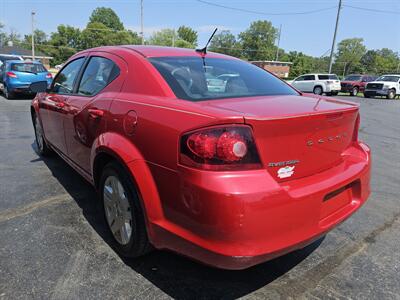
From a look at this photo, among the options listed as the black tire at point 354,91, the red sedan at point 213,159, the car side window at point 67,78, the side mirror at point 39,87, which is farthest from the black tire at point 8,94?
→ the black tire at point 354,91

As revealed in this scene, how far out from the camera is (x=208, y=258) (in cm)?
193

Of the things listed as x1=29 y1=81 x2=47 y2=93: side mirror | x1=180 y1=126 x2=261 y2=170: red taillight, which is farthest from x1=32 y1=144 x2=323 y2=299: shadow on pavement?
x1=29 y1=81 x2=47 y2=93: side mirror

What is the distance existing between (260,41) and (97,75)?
11293 cm

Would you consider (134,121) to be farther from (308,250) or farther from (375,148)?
(375,148)

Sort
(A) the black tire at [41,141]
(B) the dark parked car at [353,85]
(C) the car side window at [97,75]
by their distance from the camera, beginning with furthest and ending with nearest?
(B) the dark parked car at [353,85]
(A) the black tire at [41,141]
(C) the car side window at [97,75]

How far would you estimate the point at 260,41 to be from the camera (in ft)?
359

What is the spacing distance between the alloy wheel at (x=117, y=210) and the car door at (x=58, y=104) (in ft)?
4.15

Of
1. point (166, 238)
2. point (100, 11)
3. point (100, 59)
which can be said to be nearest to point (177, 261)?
point (166, 238)

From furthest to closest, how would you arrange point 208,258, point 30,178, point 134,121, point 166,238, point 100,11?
point 100,11 < point 30,178 < point 134,121 < point 166,238 < point 208,258

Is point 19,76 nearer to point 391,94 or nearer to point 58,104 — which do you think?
point 58,104

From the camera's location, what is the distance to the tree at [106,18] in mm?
114625

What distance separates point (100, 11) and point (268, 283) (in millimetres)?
126662

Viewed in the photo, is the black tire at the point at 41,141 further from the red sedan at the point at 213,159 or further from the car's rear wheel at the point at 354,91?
the car's rear wheel at the point at 354,91

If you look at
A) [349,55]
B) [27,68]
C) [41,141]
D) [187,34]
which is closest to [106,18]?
[187,34]
